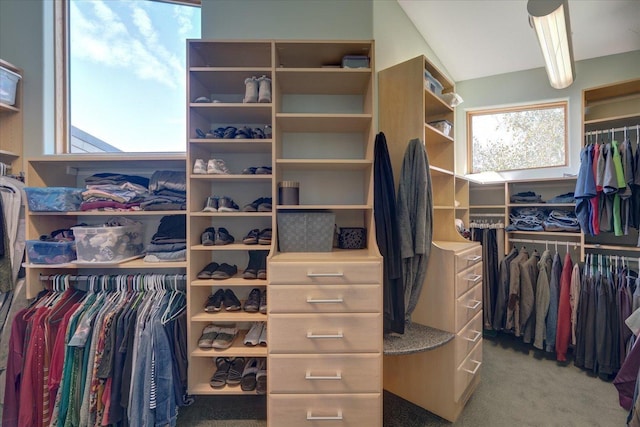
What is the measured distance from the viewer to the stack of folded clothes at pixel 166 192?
1665mm

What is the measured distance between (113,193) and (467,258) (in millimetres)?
2356

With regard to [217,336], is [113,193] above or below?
above

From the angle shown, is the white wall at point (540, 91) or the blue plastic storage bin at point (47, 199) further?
the white wall at point (540, 91)

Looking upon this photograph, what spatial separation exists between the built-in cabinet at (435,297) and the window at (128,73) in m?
1.71

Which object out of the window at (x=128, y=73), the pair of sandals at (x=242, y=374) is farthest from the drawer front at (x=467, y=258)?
the window at (x=128, y=73)

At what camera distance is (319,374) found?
1.35 metres

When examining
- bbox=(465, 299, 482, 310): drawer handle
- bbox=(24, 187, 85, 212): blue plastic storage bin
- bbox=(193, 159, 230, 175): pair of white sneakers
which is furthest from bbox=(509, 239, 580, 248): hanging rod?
bbox=(24, 187, 85, 212): blue plastic storage bin

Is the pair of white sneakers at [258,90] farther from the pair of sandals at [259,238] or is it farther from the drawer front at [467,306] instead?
the drawer front at [467,306]

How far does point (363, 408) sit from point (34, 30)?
3437 mm

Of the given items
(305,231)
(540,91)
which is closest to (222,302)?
(305,231)

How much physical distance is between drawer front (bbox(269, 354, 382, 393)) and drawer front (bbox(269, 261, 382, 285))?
0.39 meters

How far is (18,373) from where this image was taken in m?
1.47

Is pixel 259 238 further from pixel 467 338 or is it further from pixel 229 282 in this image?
pixel 467 338

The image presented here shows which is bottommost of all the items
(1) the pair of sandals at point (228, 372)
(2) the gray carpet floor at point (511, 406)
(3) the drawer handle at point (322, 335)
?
(2) the gray carpet floor at point (511, 406)
